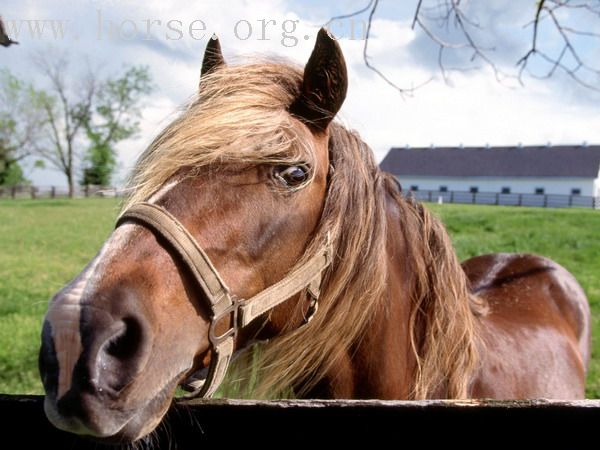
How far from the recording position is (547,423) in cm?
112

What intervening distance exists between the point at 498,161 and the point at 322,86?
66272 millimetres

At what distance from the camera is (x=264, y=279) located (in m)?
1.60

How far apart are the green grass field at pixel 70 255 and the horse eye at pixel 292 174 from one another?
1.47 meters

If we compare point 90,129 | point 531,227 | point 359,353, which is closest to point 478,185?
point 90,129

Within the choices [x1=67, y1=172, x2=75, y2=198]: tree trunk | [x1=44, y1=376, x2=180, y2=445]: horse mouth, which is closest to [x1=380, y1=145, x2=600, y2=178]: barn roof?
[x1=67, y1=172, x2=75, y2=198]: tree trunk

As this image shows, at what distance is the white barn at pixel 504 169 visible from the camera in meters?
58.6

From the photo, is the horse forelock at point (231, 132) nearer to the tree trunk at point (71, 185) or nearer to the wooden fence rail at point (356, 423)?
the wooden fence rail at point (356, 423)

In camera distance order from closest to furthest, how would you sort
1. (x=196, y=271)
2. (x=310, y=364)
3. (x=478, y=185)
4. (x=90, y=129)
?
(x=196, y=271) < (x=310, y=364) < (x=90, y=129) < (x=478, y=185)

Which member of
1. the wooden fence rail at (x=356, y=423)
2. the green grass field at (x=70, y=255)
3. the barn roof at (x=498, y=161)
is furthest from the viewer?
the barn roof at (x=498, y=161)

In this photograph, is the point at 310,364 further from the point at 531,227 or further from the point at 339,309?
the point at 531,227

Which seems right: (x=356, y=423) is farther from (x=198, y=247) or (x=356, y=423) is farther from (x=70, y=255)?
(x=70, y=255)

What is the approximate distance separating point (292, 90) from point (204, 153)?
0.48 m

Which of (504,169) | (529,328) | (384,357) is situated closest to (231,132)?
(384,357)

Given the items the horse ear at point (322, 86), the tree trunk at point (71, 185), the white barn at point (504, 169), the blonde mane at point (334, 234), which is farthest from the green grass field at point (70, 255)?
the white barn at point (504, 169)
